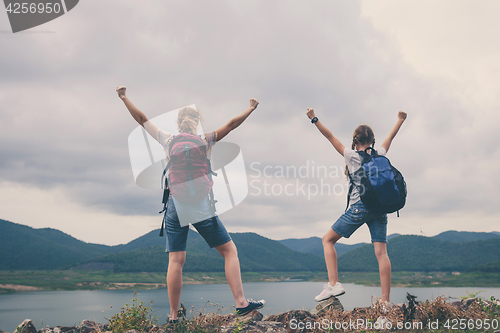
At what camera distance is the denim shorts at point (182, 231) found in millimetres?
4438

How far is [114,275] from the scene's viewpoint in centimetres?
15150

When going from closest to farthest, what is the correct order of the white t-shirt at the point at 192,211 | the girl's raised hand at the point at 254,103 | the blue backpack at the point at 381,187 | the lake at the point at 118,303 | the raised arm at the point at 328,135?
the white t-shirt at the point at 192,211 → the blue backpack at the point at 381,187 → the girl's raised hand at the point at 254,103 → the raised arm at the point at 328,135 → the lake at the point at 118,303

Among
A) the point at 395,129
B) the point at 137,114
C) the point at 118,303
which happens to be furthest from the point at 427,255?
the point at 137,114

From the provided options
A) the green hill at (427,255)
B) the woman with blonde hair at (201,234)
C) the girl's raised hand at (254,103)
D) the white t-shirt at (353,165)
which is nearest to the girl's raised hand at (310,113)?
the white t-shirt at (353,165)

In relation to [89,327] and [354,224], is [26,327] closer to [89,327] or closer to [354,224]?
[89,327]

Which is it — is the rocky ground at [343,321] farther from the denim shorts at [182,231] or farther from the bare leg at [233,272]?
the denim shorts at [182,231]

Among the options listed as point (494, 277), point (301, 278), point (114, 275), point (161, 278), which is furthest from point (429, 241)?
point (114, 275)

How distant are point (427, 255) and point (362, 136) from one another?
17370cm

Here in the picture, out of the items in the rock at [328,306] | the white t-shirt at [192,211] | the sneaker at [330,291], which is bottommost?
the rock at [328,306]

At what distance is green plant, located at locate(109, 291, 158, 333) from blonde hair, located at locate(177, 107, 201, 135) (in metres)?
2.30

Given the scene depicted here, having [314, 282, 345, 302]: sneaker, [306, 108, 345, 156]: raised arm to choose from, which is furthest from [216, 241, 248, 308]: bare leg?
[306, 108, 345, 156]: raised arm

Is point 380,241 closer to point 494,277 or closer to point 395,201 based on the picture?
point 395,201

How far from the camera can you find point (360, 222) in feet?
16.9

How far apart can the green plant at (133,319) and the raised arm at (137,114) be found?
2227 millimetres
